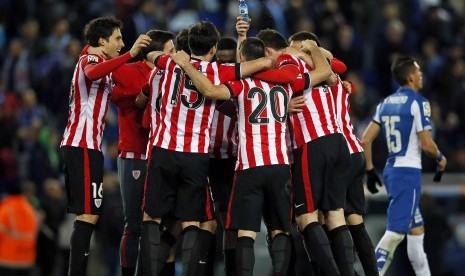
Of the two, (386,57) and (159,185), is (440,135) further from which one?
(159,185)

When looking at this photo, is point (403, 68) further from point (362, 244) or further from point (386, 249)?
point (362, 244)

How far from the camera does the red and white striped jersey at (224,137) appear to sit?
40.9ft

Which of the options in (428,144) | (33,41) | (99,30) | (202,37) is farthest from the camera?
(33,41)

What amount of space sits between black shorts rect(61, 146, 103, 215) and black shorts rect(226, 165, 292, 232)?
1.41 meters

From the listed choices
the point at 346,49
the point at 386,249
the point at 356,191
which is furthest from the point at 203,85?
the point at 346,49

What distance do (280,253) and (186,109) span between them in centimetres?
169

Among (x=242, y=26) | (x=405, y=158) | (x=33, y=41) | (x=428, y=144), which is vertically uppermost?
(x=33, y=41)

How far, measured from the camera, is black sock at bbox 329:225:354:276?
12.0 meters

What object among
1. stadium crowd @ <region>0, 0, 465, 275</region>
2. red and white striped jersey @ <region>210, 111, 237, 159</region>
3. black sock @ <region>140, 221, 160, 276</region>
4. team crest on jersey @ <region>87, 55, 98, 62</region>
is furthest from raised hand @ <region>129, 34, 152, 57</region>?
stadium crowd @ <region>0, 0, 465, 275</region>

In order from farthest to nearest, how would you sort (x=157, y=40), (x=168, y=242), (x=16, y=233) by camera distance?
(x=16, y=233) → (x=157, y=40) → (x=168, y=242)

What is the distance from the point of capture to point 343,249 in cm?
1199

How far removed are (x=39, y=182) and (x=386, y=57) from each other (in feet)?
23.3

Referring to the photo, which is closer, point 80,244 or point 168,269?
point 80,244

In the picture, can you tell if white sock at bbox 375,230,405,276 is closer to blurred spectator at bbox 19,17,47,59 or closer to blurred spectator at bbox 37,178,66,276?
blurred spectator at bbox 37,178,66,276
